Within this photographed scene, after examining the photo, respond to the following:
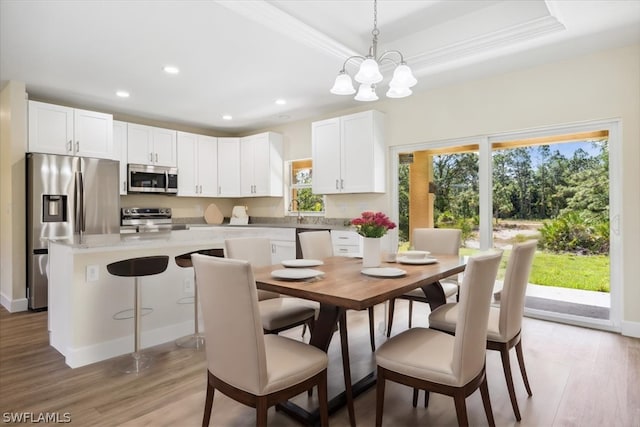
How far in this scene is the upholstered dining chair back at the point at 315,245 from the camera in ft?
9.99

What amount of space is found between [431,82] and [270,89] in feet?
5.88

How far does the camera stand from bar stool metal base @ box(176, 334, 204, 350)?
294 cm

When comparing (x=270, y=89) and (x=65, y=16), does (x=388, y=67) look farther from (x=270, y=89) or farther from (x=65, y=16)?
(x=65, y=16)

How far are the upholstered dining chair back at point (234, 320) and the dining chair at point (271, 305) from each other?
0.52m

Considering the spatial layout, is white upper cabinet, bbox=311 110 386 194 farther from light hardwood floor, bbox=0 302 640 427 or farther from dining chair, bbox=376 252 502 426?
dining chair, bbox=376 252 502 426

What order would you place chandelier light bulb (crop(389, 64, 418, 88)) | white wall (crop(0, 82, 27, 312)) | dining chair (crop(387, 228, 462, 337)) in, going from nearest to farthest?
chandelier light bulb (crop(389, 64, 418, 88)) < dining chair (crop(387, 228, 462, 337)) < white wall (crop(0, 82, 27, 312))

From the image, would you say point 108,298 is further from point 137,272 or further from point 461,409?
point 461,409

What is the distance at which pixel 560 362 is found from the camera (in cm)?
263

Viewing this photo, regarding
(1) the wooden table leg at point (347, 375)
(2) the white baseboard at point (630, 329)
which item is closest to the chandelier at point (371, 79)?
(1) the wooden table leg at point (347, 375)

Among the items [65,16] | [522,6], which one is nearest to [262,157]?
[65,16]

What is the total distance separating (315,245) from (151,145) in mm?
3499

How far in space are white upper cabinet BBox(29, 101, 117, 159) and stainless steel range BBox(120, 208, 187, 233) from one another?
0.88 meters

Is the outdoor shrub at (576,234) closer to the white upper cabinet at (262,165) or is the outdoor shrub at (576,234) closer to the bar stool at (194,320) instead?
the bar stool at (194,320)

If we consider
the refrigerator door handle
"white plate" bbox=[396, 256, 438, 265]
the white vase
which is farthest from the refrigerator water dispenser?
"white plate" bbox=[396, 256, 438, 265]
